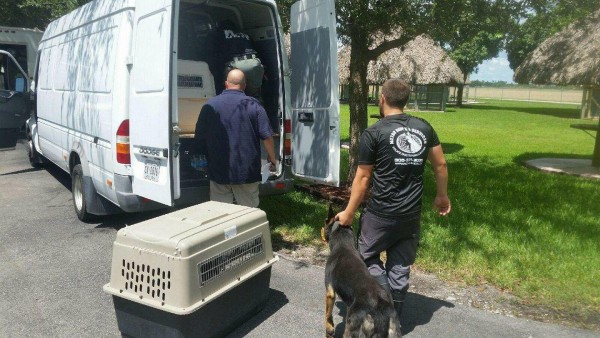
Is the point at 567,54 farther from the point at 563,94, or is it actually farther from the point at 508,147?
the point at 563,94

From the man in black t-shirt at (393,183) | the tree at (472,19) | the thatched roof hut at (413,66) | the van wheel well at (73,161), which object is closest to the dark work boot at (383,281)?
the man in black t-shirt at (393,183)

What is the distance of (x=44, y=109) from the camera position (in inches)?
303

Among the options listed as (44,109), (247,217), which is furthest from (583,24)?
(44,109)

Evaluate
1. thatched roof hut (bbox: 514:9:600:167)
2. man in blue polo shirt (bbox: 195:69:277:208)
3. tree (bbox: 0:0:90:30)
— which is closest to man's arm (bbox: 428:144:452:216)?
man in blue polo shirt (bbox: 195:69:277:208)

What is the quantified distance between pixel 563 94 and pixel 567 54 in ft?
168

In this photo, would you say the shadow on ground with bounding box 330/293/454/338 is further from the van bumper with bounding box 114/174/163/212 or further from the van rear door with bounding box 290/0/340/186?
the van bumper with bounding box 114/174/163/212

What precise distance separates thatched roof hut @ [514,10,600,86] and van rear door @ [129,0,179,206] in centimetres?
904

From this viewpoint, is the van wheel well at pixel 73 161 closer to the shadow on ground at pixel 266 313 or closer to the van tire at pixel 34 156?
the shadow on ground at pixel 266 313

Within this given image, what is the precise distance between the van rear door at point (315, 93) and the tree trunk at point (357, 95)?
6.53ft

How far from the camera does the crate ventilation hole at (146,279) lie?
297cm

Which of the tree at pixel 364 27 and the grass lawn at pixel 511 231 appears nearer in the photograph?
the grass lawn at pixel 511 231

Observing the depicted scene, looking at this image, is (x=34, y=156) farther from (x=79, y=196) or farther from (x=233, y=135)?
(x=233, y=135)

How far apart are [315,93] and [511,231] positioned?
293 cm

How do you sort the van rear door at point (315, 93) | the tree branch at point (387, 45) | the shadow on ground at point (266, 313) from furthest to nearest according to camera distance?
the tree branch at point (387, 45) < the van rear door at point (315, 93) < the shadow on ground at point (266, 313)
